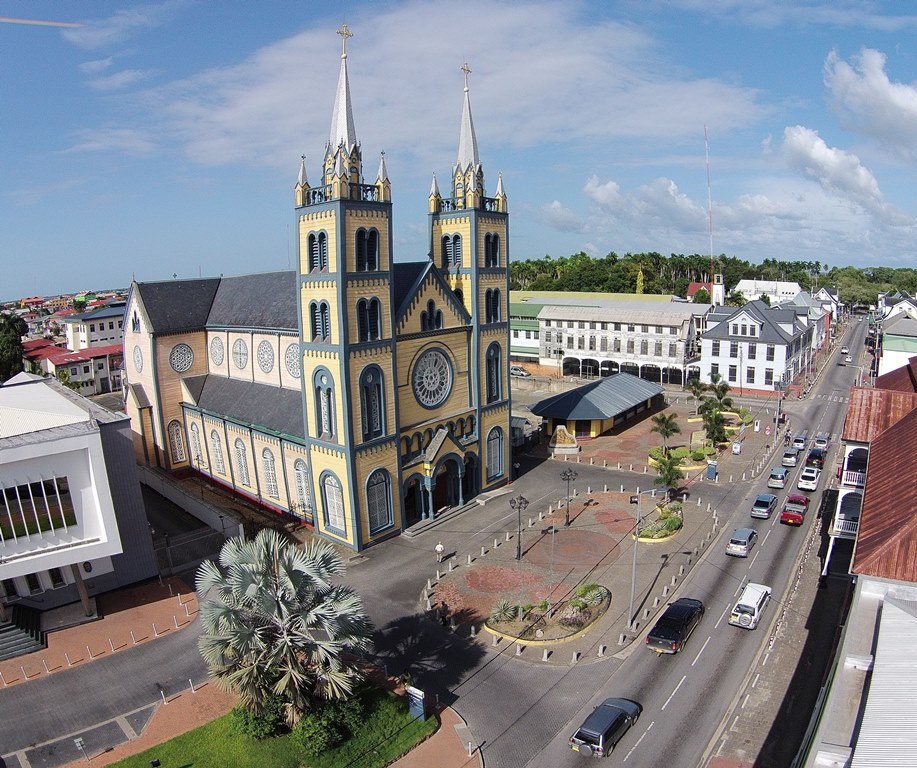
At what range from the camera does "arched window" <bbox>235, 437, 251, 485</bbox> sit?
4969 cm

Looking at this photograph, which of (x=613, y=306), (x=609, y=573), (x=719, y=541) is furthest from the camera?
(x=613, y=306)

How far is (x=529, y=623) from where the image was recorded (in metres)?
32.3

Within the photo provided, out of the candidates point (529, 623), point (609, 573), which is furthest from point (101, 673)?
point (609, 573)

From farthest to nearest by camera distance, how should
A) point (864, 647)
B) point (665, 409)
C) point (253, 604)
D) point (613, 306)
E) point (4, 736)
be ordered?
point (613, 306), point (665, 409), point (4, 736), point (253, 604), point (864, 647)

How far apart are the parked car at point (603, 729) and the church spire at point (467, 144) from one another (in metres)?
34.3

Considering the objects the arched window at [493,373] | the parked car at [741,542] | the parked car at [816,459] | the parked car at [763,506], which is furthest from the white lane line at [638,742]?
the parked car at [816,459]

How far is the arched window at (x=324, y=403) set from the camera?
39938mm

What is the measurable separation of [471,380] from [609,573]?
16770 mm

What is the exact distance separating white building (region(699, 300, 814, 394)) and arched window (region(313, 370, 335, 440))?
59.9 m

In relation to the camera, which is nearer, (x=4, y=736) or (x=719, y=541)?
(x=4, y=736)

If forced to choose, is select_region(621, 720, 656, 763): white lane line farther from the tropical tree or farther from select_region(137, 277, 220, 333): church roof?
select_region(137, 277, 220, 333): church roof

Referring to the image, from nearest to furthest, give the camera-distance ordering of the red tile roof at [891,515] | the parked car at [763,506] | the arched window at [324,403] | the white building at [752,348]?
the red tile roof at [891,515]
the arched window at [324,403]
the parked car at [763,506]
the white building at [752,348]

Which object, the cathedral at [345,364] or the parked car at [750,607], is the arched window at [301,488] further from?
the parked car at [750,607]

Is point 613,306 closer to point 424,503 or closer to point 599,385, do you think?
point 599,385
